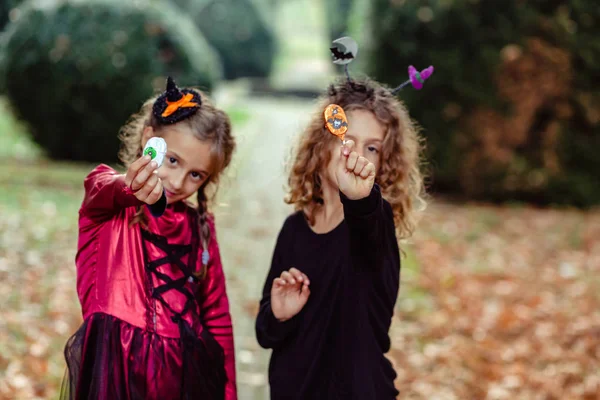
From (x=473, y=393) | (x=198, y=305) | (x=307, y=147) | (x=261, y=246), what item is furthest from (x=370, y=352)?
(x=261, y=246)

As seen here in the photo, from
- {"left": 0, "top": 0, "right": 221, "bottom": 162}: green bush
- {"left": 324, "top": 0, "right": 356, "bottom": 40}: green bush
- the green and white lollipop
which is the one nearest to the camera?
the green and white lollipop

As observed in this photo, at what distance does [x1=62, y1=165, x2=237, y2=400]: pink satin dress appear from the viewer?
2.06 meters

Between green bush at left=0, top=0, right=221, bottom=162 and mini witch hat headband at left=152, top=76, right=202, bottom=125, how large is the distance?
284 inches

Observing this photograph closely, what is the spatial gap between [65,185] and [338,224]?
22.4 feet

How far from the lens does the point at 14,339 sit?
160 inches

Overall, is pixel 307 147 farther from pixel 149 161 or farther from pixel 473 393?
pixel 473 393

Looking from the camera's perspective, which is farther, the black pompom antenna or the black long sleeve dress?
the black pompom antenna

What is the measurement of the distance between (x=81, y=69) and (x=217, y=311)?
24.8ft

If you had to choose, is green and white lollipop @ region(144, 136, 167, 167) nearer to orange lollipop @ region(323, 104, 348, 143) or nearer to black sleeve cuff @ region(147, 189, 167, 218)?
black sleeve cuff @ region(147, 189, 167, 218)

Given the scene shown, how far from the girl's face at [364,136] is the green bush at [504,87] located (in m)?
6.19

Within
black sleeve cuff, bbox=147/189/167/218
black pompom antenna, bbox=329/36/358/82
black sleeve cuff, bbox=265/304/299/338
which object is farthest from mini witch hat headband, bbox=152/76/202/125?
black sleeve cuff, bbox=265/304/299/338

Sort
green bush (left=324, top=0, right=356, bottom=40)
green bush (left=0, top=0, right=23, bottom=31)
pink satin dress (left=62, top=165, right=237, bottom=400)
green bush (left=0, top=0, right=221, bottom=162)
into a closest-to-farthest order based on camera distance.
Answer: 1. pink satin dress (left=62, top=165, right=237, bottom=400)
2. green bush (left=0, top=0, right=221, bottom=162)
3. green bush (left=0, top=0, right=23, bottom=31)
4. green bush (left=324, top=0, right=356, bottom=40)

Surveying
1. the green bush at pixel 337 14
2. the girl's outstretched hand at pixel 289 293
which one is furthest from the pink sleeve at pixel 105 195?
the green bush at pixel 337 14

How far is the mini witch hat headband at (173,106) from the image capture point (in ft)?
7.29
